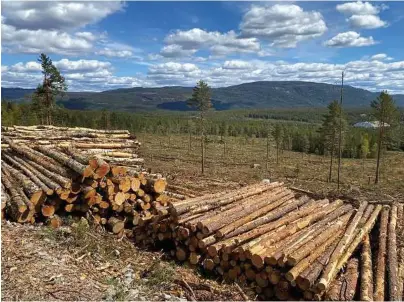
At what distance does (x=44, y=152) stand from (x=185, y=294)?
8.70 m

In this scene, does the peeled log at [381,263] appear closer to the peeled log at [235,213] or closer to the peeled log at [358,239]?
the peeled log at [358,239]

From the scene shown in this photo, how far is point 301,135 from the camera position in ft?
308

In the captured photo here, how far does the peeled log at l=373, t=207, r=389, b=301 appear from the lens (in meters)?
8.21

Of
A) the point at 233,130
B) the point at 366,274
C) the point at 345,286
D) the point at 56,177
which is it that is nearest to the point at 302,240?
the point at 345,286

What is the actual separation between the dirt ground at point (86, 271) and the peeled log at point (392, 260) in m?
3.29

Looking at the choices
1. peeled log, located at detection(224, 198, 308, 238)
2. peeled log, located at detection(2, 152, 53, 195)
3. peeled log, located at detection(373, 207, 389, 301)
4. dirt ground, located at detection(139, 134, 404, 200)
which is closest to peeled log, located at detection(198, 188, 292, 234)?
peeled log, located at detection(224, 198, 308, 238)

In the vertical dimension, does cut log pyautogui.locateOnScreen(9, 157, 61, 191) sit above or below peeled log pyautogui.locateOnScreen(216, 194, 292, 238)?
above

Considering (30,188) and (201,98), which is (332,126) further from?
(30,188)

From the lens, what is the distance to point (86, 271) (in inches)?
307

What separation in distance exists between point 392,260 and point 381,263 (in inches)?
10.2

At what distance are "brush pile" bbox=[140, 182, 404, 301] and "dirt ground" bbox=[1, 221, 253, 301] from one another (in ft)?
2.08

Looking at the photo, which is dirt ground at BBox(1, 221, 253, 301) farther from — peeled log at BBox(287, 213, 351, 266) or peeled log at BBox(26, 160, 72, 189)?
peeled log at BBox(287, 213, 351, 266)

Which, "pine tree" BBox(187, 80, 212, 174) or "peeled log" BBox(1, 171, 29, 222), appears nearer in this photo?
"peeled log" BBox(1, 171, 29, 222)

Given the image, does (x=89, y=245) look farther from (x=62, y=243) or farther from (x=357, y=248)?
(x=357, y=248)
